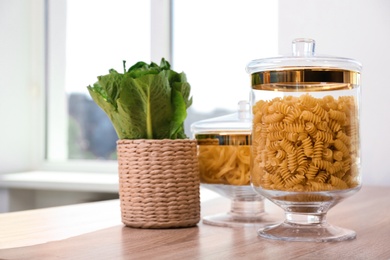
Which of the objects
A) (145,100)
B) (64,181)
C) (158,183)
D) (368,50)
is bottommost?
(64,181)

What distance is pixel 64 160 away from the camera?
323cm

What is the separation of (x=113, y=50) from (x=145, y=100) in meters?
2.18

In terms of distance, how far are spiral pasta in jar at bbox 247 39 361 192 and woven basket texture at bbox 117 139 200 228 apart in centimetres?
12

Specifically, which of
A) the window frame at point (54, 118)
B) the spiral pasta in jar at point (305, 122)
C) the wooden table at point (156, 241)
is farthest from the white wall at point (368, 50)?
the window frame at point (54, 118)

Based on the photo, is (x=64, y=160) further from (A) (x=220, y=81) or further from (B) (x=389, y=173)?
(B) (x=389, y=173)

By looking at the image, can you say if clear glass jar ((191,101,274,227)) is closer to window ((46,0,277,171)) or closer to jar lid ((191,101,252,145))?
jar lid ((191,101,252,145))

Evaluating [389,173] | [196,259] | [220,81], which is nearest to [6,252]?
[196,259]

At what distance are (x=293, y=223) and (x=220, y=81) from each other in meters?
1.90

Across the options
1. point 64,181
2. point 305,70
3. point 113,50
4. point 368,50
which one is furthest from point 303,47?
point 113,50

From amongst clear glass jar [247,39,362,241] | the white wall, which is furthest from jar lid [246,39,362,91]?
the white wall

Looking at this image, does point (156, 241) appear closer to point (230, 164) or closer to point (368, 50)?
point (230, 164)

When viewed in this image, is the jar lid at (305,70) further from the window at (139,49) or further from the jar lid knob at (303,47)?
the window at (139,49)

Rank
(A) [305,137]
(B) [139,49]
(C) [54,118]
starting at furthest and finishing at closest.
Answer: (C) [54,118] < (B) [139,49] < (A) [305,137]

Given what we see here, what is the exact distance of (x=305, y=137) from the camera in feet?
2.63
